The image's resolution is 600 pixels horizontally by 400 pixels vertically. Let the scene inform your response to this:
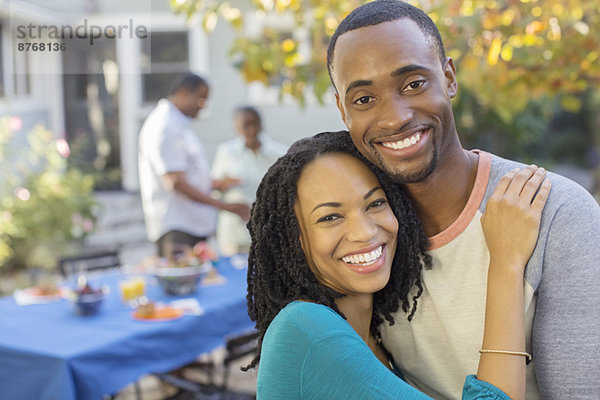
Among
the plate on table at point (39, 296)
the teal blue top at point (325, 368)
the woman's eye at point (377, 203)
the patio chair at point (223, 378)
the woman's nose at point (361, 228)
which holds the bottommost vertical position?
the patio chair at point (223, 378)

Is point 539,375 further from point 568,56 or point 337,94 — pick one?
point 568,56

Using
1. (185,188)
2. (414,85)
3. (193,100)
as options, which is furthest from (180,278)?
(414,85)

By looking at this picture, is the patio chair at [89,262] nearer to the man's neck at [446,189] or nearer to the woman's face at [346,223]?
the woman's face at [346,223]

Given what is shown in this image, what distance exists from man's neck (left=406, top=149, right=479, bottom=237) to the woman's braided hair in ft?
0.14

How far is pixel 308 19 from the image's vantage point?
4766mm

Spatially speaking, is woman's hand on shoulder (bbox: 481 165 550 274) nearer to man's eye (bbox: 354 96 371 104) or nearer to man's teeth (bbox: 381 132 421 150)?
man's teeth (bbox: 381 132 421 150)

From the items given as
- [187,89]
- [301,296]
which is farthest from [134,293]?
[301,296]

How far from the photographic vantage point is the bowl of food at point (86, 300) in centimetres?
368

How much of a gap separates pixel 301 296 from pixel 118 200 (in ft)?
30.0

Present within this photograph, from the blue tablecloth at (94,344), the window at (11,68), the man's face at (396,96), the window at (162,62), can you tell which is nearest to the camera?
the man's face at (396,96)

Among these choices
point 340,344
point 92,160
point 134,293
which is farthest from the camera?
point 92,160

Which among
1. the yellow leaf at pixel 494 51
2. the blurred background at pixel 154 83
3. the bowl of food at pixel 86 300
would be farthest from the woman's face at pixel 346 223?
the bowl of food at pixel 86 300

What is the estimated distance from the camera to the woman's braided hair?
5.60 feet

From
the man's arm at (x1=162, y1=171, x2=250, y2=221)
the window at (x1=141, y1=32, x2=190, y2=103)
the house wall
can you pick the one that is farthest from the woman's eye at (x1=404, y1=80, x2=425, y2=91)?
Result: the window at (x1=141, y1=32, x2=190, y2=103)
